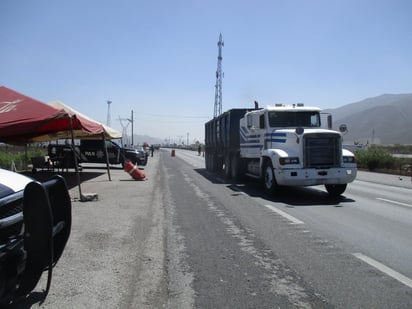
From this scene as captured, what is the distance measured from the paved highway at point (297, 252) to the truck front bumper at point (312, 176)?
2.26 feet

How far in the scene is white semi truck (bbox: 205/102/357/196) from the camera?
487 inches

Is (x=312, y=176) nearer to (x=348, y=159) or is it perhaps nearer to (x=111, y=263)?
(x=348, y=159)

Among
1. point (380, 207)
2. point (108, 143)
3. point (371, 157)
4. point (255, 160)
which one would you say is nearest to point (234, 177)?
point (255, 160)

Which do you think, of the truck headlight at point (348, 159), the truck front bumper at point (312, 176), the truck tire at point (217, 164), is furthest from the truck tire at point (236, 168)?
the truck headlight at point (348, 159)

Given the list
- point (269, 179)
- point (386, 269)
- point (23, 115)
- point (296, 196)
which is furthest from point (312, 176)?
point (23, 115)

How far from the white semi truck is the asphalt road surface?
1.27 m

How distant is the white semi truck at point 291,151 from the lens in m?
12.4

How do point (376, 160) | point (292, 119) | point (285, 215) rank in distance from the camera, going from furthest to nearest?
point (376, 160)
point (292, 119)
point (285, 215)

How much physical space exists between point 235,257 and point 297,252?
968 mm

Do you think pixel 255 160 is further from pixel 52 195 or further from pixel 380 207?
pixel 52 195

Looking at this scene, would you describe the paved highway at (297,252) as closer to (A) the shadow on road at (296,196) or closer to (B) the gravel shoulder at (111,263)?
(A) the shadow on road at (296,196)

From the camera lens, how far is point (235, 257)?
6164mm

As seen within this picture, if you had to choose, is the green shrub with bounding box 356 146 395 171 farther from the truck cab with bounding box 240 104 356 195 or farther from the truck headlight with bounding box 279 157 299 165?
the truck headlight with bounding box 279 157 299 165

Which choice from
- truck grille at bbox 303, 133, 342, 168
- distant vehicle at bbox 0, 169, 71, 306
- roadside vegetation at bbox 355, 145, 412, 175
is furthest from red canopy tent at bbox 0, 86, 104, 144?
roadside vegetation at bbox 355, 145, 412, 175
